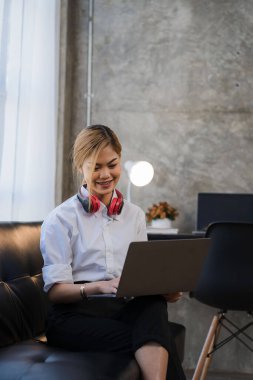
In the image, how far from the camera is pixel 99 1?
4543 mm

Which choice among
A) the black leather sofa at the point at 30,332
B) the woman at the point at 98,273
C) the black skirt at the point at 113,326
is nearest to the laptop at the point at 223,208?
the black leather sofa at the point at 30,332

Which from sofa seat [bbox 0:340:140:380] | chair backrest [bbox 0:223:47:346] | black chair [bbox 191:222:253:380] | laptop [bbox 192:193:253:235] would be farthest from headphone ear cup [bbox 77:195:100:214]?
laptop [bbox 192:193:253:235]

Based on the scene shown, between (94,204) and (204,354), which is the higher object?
(94,204)

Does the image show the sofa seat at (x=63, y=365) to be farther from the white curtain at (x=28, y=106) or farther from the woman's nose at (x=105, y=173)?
the white curtain at (x=28, y=106)

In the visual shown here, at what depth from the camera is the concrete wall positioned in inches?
169

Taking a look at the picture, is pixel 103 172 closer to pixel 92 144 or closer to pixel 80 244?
pixel 92 144

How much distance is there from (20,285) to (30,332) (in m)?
0.19

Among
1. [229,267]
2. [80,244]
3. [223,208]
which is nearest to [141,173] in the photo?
[223,208]

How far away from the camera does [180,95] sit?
4.39 metres

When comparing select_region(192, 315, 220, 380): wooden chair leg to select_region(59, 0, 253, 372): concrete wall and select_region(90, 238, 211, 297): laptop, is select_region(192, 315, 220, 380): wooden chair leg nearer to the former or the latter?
select_region(59, 0, 253, 372): concrete wall

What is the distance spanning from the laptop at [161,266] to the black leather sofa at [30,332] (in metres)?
0.24

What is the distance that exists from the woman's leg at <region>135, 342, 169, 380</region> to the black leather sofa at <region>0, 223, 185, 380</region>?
0.03m

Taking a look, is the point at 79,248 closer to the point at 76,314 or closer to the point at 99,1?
the point at 76,314

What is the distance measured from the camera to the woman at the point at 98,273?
6.90 feet
